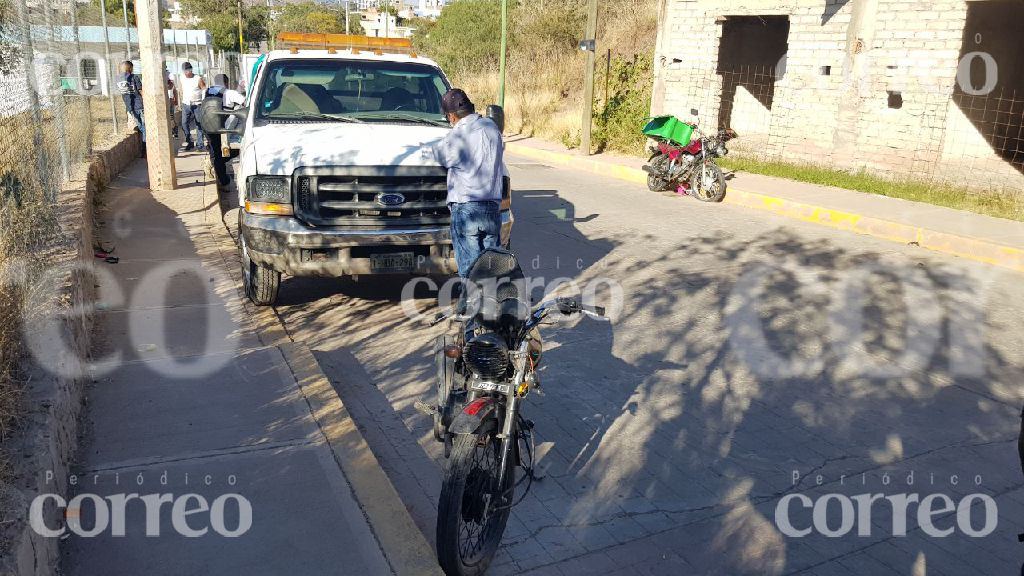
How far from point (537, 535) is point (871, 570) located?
152cm

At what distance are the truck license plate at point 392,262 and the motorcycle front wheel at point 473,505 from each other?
10.8ft

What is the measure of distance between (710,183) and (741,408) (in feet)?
28.2

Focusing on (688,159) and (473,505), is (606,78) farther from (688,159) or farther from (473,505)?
(473,505)

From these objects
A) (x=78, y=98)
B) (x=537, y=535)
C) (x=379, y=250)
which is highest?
(x=78, y=98)

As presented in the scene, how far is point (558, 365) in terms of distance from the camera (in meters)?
6.27

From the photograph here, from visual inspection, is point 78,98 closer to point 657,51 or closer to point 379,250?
point 379,250

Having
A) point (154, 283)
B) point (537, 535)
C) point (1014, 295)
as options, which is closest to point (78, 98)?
point (154, 283)

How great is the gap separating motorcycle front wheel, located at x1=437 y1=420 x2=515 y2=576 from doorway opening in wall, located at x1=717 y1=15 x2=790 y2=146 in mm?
16848

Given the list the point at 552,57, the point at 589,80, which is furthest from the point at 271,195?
the point at 552,57

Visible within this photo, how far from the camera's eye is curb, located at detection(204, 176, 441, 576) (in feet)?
12.1

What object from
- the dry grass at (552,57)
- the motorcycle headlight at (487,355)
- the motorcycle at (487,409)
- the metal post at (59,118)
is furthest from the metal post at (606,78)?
the motorcycle headlight at (487,355)

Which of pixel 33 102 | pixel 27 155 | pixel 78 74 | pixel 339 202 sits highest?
pixel 78 74

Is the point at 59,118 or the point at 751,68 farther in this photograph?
the point at 751,68

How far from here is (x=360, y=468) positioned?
4.38m
